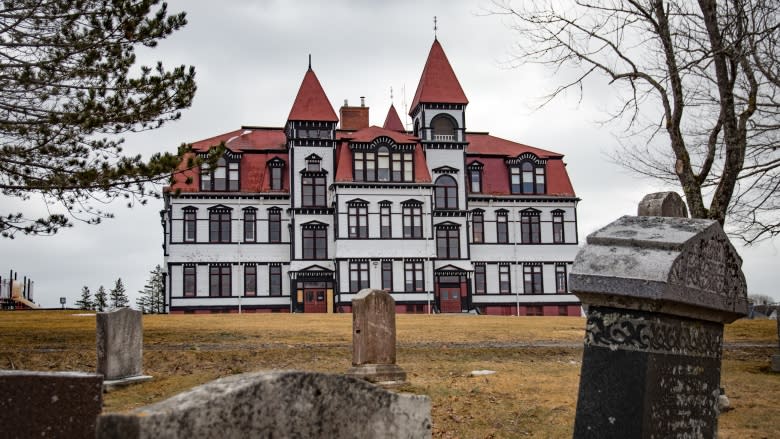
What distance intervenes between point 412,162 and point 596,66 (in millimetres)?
36476

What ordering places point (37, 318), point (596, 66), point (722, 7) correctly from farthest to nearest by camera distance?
1. point (37, 318)
2. point (596, 66)
3. point (722, 7)

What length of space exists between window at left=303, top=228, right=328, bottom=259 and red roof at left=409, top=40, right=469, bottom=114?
10.7 meters

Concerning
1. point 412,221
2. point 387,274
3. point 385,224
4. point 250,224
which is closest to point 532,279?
point 412,221

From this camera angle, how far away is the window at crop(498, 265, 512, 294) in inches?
2146

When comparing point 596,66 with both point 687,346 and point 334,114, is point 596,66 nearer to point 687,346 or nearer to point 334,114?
point 687,346

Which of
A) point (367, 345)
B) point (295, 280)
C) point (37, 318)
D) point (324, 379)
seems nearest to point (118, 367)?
point (367, 345)

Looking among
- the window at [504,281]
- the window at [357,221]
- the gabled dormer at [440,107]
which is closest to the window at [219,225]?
the window at [357,221]

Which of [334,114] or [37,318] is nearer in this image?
[37,318]

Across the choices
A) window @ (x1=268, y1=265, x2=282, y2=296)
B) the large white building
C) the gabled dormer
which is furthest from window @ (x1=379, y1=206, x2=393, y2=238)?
window @ (x1=268, y1=265, x2=282, y2=296)

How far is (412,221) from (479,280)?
21.3 ft

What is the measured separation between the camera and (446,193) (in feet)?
176

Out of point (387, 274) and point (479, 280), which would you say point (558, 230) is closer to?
point (479, 280)

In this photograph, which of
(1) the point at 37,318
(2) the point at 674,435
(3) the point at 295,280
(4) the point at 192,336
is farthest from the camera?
(3) the point at 295,280

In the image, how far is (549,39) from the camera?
15711mm
